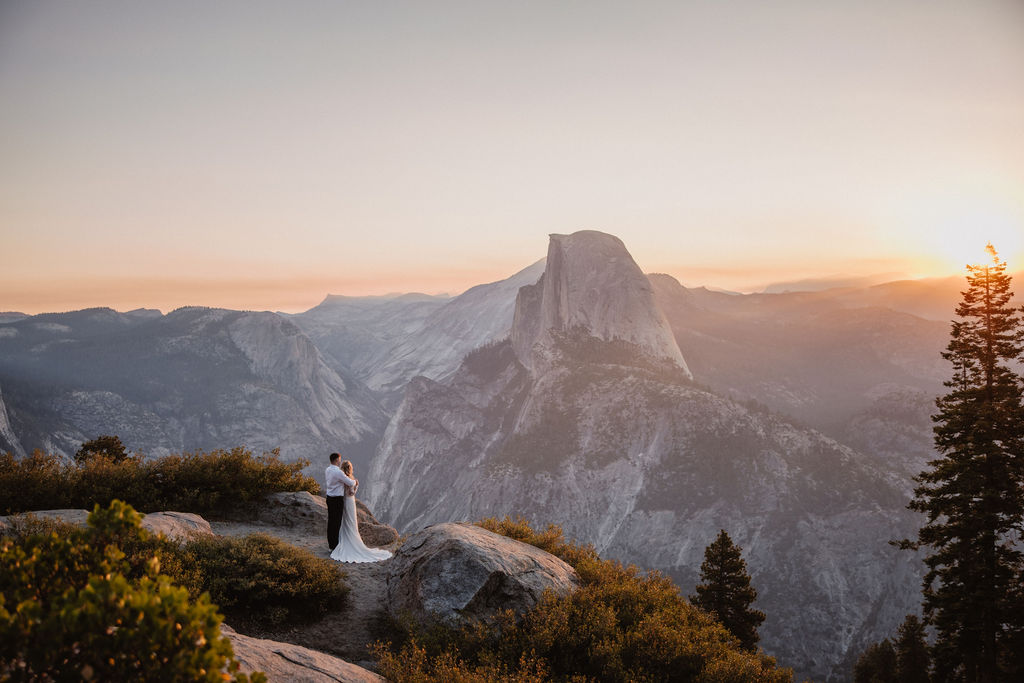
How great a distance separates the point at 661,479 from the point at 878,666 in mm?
52356

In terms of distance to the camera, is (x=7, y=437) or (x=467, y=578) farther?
(x=7, y=437)

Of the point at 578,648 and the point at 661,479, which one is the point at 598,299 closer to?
the point at 661,479

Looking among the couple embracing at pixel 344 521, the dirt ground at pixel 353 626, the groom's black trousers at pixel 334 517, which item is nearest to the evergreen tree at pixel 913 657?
the couple embracing at pixel 344 521

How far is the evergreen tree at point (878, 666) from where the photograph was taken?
39750mm

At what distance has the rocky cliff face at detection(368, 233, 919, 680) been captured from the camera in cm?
6919

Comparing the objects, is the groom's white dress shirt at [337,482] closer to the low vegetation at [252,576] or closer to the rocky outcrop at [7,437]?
the low vegetation at [252,576]

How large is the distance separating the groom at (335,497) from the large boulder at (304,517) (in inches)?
93.6

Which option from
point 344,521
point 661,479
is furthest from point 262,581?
point 661,479

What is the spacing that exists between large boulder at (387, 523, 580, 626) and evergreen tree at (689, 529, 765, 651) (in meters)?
27.4

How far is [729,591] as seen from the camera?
3669cm

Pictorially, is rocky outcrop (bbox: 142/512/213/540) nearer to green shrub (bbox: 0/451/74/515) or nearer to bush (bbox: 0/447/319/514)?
bush (bbox: 0/447/319/514)

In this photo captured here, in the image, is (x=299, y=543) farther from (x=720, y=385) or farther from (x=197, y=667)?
(x=720, y=385)

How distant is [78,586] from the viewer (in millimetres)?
5043

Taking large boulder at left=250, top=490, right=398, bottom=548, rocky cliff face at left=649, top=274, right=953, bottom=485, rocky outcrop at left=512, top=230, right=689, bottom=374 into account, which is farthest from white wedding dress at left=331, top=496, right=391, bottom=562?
rocky outcrop at left=512, top=230, right=689, bottom=374
